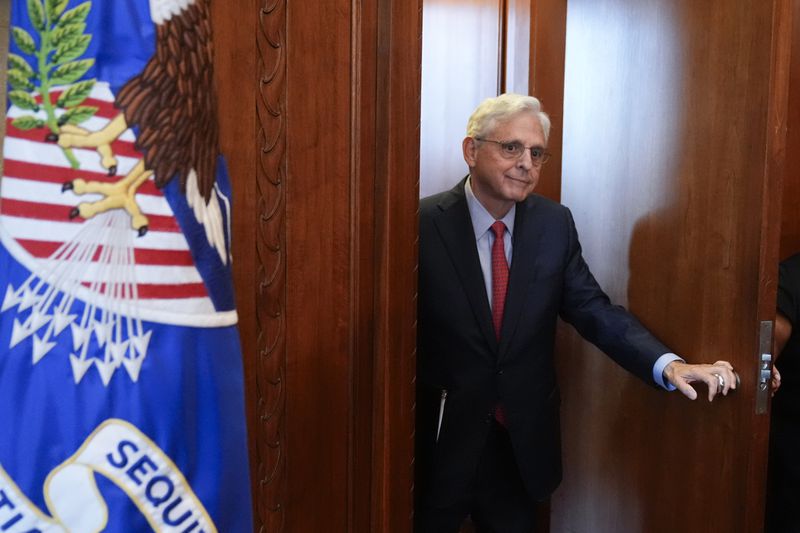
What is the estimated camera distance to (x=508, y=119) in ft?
7.09

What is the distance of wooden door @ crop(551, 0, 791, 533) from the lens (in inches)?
71.2

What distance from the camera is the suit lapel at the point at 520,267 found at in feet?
6.97

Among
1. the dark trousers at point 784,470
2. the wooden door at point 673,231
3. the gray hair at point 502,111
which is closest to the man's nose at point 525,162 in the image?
the gray hair at point 502,111

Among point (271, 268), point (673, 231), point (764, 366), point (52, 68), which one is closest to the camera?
point (52, 68)

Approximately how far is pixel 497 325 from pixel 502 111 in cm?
59

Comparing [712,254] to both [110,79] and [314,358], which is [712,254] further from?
[110,79]


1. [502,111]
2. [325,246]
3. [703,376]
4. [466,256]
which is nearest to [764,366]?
[703,376]

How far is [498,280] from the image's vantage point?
2172 millimetres

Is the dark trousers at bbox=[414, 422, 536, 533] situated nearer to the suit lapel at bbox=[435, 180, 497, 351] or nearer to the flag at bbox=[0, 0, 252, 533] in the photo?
the suit lapel at bbox=[435, 180, 497, 351]

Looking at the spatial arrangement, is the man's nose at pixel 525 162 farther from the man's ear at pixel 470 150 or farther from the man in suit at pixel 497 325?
the man's ear at pixel 470 150

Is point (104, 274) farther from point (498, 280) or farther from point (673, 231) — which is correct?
point (673, 231)

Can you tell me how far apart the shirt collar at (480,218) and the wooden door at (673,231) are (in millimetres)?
374

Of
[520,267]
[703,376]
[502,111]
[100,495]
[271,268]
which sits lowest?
[703,376]

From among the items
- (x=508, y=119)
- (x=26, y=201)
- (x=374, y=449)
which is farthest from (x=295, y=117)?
(x=508, y=119)
